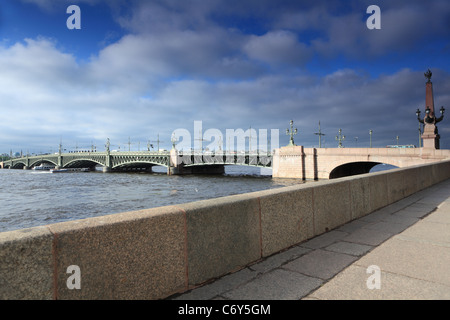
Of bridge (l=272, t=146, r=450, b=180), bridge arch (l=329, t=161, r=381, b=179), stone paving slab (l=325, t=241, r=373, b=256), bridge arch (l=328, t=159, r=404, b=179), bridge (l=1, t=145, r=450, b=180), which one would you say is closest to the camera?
stone paving slab (l=325, t=241, r=373, b=256)

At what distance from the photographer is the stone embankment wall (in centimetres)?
181

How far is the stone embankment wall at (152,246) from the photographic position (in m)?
1.81

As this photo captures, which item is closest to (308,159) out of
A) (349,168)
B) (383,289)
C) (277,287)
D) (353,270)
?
(349,168)

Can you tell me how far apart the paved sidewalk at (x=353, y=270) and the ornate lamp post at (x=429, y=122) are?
26.2 meters

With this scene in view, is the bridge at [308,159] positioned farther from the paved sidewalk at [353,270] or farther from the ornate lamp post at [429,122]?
the paved sidewalk at [353,270]

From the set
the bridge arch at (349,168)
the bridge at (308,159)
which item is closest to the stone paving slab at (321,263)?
the bridge at (308,159)

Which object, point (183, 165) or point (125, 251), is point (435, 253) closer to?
point (125, 251)

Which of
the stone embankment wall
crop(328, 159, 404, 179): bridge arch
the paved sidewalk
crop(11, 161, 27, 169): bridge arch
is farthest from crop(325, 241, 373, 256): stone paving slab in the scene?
crop(11, 161, 27, 169): bridge arch

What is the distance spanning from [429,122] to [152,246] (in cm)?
3096

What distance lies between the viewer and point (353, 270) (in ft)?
9.32

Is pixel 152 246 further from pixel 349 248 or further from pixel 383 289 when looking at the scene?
pixel 349 248

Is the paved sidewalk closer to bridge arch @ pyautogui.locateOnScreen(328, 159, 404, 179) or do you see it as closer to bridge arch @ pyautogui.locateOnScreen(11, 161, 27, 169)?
bridge arch @ pyautogui.locateOnScreen(328, 159, 404, 179)

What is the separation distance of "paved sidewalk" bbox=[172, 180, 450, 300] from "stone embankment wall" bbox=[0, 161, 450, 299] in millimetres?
190

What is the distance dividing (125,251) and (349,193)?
157 inches
